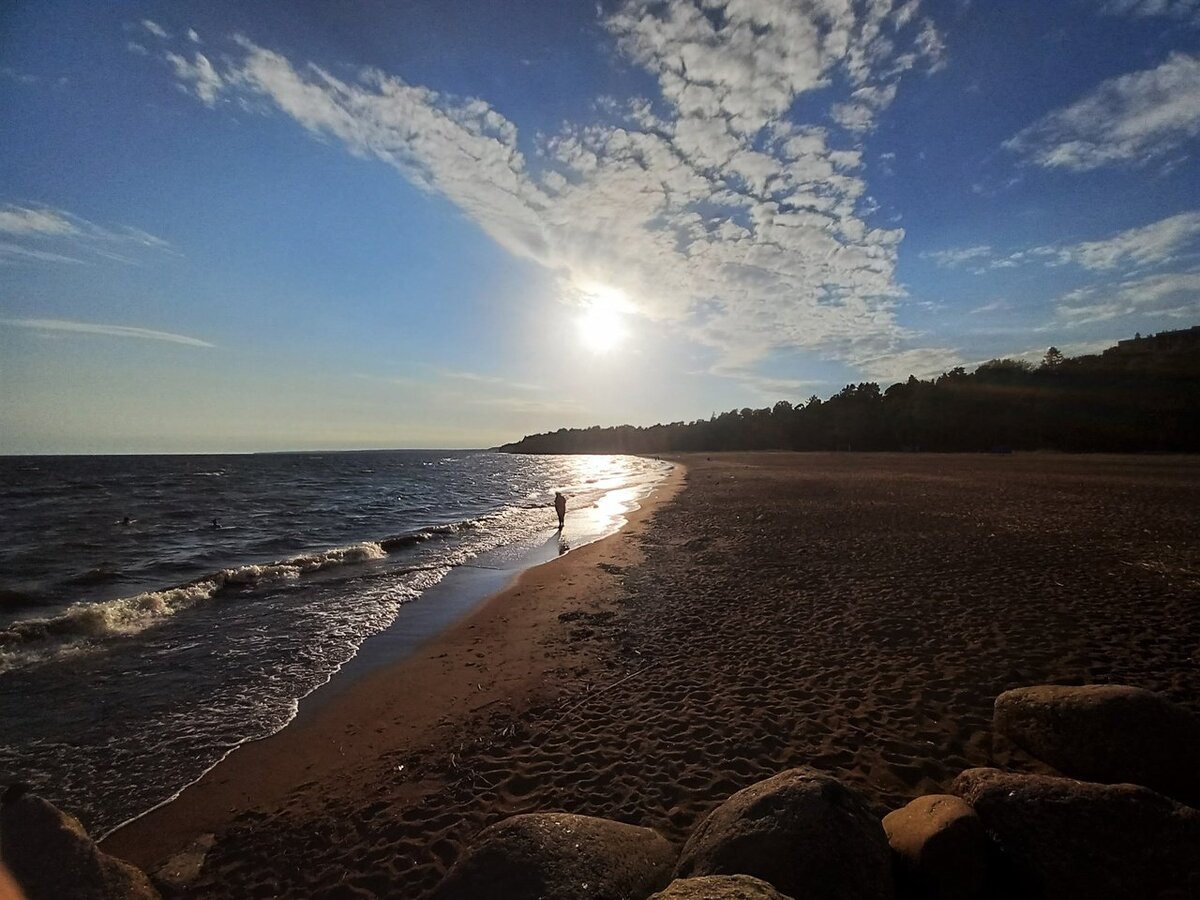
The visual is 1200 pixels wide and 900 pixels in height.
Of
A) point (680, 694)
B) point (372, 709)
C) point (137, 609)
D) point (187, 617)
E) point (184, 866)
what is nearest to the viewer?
point (184, 866)

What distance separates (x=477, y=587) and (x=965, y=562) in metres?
12.3

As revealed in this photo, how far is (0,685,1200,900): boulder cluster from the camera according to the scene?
332 centimetres

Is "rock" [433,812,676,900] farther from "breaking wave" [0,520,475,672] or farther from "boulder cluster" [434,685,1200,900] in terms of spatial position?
"breaking wave" [0,520,475,672]

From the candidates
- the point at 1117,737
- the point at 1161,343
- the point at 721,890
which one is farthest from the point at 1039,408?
the point at 721,890

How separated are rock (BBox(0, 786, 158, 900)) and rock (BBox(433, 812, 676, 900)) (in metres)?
2.55

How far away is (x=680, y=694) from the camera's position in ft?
23.9

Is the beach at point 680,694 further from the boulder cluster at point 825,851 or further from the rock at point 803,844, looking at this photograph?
the rock at point 803,844

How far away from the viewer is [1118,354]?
230 feet

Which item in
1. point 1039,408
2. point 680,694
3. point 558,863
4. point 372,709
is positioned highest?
point 1039,408

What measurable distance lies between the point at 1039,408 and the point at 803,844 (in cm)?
7389

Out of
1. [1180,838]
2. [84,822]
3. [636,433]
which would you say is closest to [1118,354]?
[1180,838]

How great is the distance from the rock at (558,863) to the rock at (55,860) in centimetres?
255

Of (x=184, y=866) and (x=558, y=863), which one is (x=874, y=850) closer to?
(x=558, y=863)

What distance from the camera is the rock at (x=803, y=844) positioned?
10.9ft
